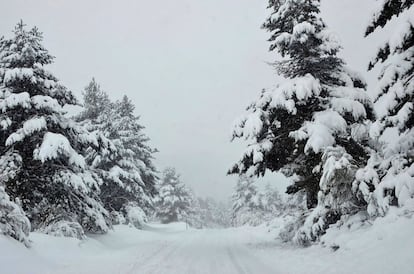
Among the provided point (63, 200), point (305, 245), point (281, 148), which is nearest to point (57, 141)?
point (63, 200)

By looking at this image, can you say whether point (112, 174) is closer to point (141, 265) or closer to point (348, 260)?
point (141, 265)

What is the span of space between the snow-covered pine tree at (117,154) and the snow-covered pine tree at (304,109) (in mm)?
12181

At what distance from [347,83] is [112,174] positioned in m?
15.7

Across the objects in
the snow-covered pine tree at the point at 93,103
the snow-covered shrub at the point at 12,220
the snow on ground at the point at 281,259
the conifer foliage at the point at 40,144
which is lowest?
the snow on ground at the point at 281,259

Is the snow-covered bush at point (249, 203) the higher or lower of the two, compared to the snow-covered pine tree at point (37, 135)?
lower

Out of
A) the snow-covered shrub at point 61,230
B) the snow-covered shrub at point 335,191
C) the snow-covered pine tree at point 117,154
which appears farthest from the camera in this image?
the snow-covered pine tree at point 117,154

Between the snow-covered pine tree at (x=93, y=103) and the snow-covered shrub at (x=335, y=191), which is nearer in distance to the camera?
the snow-covered shrub at (x=335, y=191)

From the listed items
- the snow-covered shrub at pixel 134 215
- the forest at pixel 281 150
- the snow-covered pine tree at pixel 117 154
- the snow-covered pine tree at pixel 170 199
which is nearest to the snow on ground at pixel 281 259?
the forest at pixel 281 150

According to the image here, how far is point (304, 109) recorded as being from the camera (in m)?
15.3

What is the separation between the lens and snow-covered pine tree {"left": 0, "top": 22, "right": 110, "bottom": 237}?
1415 centimetres

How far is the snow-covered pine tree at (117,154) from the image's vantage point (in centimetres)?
2578

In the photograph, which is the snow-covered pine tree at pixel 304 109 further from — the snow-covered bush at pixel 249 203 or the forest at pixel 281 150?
the snow-covered bush at pixel 249 203

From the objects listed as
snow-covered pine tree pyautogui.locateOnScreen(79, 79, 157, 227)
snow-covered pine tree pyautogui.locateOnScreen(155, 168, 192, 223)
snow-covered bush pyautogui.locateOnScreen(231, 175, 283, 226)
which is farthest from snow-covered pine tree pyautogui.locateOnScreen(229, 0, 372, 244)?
snow-covered pine tree pyautogui.locateOnScreen(155, 168, 192, 223)

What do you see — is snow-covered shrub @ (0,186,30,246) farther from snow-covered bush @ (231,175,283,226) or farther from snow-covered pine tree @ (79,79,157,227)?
snow-covered bush @ (231,175,283,226)
